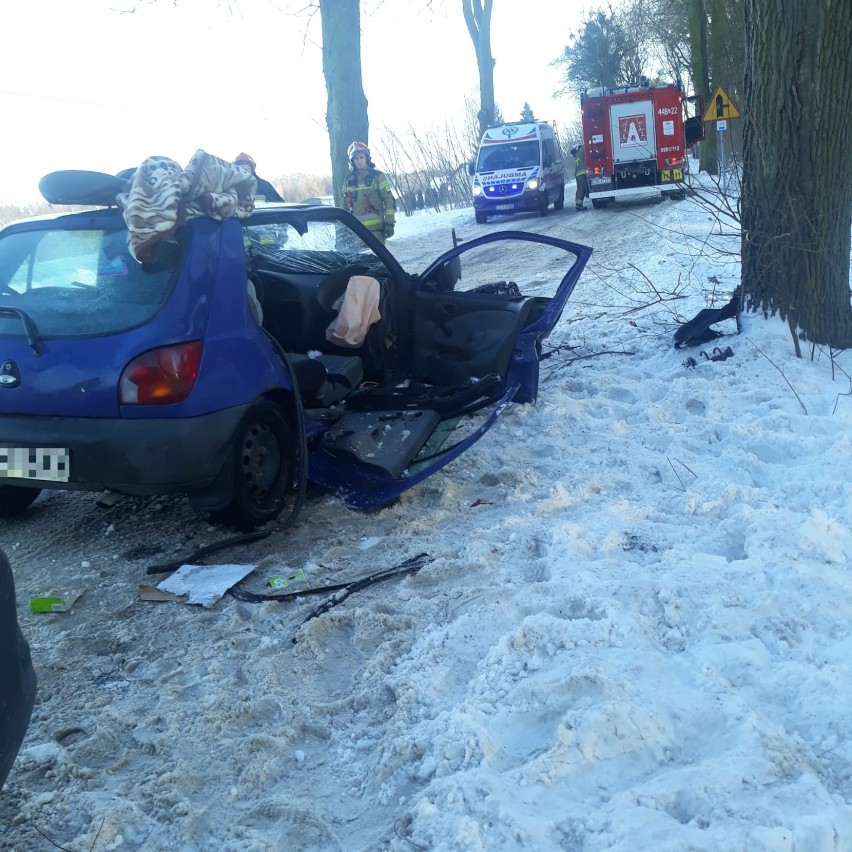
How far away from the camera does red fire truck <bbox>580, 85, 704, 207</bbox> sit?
2219cm

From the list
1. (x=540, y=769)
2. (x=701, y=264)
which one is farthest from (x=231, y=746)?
(x=701, y=264)

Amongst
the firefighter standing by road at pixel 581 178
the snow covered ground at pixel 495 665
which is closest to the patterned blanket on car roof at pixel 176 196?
the snow covered ground at pixel 495 665

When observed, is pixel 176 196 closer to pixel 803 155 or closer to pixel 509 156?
pixel 803 155

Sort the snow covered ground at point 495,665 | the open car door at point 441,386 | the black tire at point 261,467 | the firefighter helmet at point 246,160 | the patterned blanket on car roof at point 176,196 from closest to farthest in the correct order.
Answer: the snow covered ground at point 495,665
the patterned blanket on car roof at point 176,196
the black tire at point 261,467
the open car door at point 441,386
the firefighter helmet at point 246,160

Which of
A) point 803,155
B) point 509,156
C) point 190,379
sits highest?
point 509,156

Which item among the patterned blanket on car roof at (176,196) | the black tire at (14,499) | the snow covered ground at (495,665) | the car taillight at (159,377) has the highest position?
the patterned blanket on car roof at (176,196)

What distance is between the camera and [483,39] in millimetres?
30188

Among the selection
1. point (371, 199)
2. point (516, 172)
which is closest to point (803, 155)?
point (371, 199)

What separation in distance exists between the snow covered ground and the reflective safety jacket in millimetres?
6466

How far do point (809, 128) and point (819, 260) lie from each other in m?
0.85

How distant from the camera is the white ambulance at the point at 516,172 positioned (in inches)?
851

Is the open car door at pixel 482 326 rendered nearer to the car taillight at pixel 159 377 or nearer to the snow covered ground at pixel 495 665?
the snow covered ground at pixel 495 665

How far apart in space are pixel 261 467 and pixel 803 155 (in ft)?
13.4

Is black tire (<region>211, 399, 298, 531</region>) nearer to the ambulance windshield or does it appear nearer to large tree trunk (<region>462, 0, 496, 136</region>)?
the ambulance windshield
